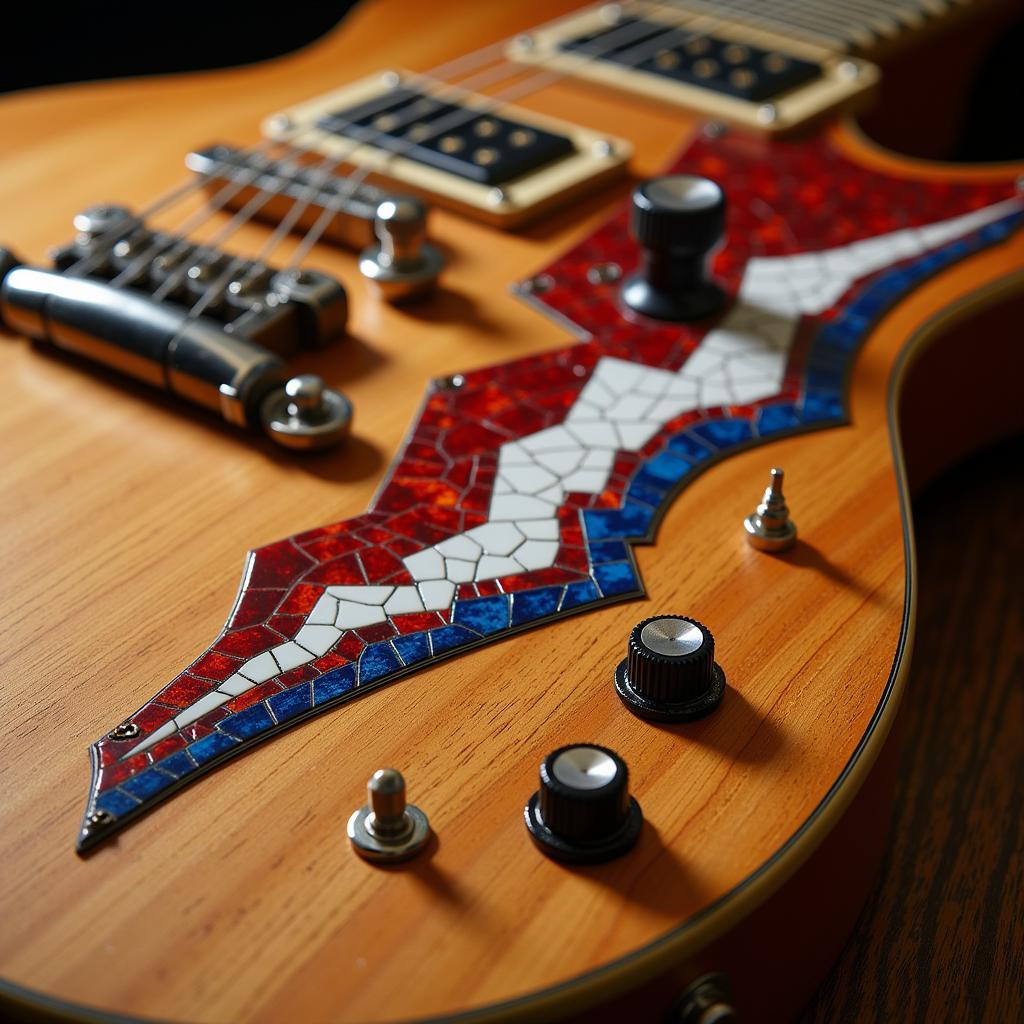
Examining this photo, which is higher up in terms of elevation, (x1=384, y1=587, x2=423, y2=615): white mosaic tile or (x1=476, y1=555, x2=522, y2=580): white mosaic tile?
(x1=384, y1=587, x2=423, y2=615): white mosaic tile

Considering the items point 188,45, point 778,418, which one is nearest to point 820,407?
point 778,418

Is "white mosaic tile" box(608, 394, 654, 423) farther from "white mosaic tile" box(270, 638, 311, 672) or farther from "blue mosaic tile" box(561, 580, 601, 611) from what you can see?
"white mosaic tile" box(270, 638, 311, 672)

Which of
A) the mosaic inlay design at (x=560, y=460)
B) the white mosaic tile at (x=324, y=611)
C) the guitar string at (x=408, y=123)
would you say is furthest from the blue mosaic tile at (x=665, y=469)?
the guitar string at (x=408, y=123)

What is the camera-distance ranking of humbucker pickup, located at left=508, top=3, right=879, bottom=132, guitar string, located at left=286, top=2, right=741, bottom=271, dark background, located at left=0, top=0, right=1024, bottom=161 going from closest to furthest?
guitar string, located at left=286, top=2, right=741, bottom=271
humbucker pickup, located at left=508, top=3, right=879, bottom=132
dark background, located at left=0, top=0, right=1024, bottom=161

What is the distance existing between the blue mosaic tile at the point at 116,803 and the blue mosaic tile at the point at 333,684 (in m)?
0.10

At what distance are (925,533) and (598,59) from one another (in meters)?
0.61

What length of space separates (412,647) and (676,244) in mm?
412

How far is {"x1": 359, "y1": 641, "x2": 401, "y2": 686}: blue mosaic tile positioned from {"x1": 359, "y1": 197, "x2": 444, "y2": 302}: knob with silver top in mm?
401

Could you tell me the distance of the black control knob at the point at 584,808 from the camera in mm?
552

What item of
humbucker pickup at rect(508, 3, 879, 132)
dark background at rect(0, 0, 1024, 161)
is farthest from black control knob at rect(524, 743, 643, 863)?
dark background at rect(0, 0, 1024, 161)

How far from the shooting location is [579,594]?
0.71 metres

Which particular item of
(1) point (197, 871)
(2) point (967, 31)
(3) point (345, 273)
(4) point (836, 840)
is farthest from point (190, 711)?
(2) point (967, 31)

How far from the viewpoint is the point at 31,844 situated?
1.88ft

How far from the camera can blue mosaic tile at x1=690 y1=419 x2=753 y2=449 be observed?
0.84m
